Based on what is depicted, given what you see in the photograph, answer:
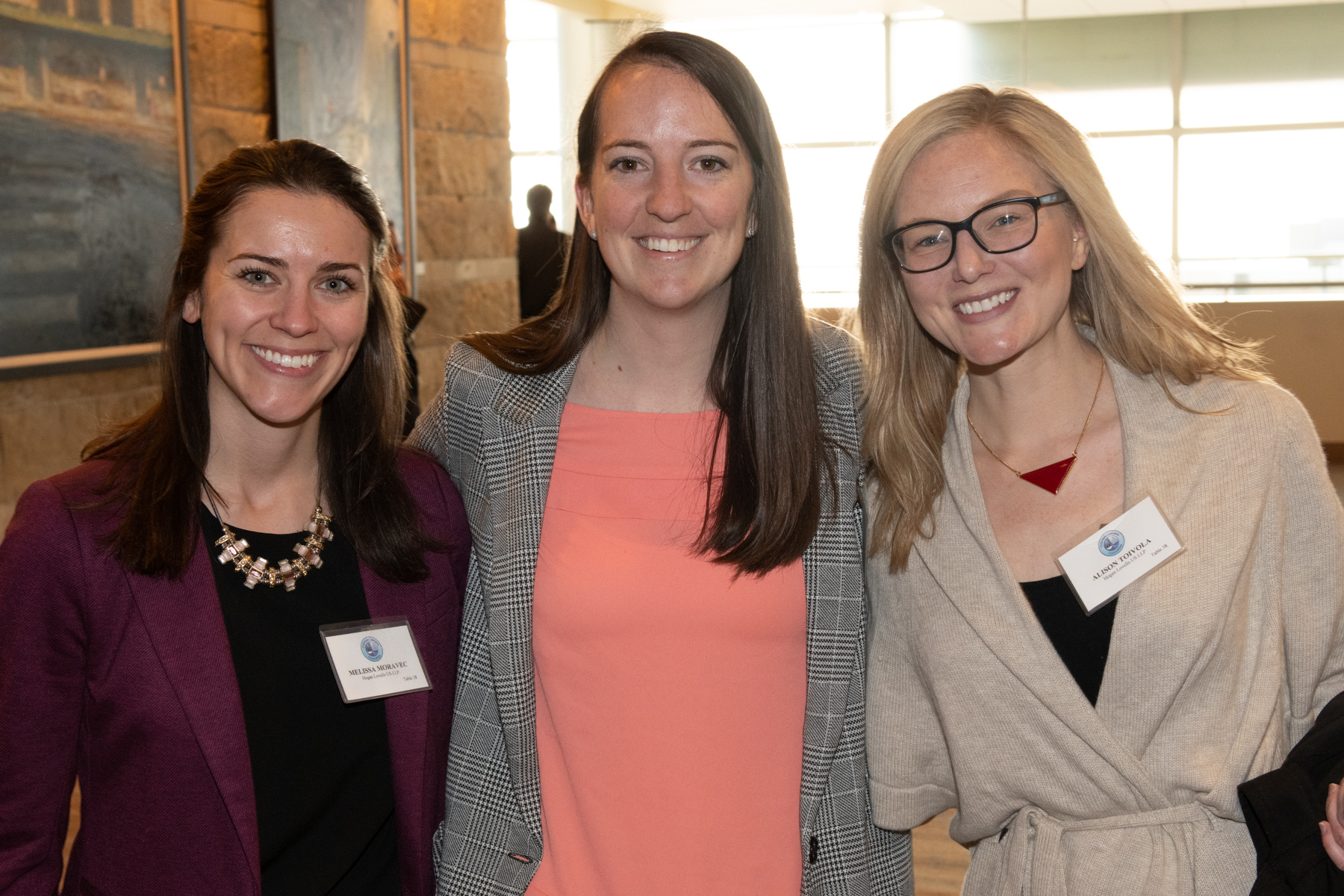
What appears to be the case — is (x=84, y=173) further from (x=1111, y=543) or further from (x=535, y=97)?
(x=535, y=97)

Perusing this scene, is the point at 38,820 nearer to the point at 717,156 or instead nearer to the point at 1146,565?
the point at 717,156

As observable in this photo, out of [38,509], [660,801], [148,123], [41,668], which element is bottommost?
[660,801]

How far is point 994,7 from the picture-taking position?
11.5 meters

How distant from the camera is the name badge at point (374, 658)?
170 centimetres

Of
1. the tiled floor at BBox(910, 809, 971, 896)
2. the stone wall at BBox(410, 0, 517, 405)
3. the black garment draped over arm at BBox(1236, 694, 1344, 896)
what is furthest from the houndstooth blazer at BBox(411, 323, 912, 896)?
the stone wall at BBox(410, 0, 517, 405)

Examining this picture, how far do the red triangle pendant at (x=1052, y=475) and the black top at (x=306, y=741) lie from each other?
3.62 feet


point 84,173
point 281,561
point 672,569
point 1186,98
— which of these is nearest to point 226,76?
point 84,173

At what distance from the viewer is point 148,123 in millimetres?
4164

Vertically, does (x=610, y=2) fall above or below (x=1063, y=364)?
above

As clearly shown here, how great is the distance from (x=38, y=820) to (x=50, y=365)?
2.69 metres

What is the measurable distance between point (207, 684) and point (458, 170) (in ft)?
16.4

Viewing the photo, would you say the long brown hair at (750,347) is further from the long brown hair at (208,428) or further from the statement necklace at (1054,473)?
the statement necklace at (1054,473)

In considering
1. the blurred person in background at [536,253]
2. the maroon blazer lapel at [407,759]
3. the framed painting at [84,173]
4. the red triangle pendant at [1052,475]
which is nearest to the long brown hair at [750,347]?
the red triangle pendant at [1052,475]

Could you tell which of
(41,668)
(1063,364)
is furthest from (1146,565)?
(41,668)
